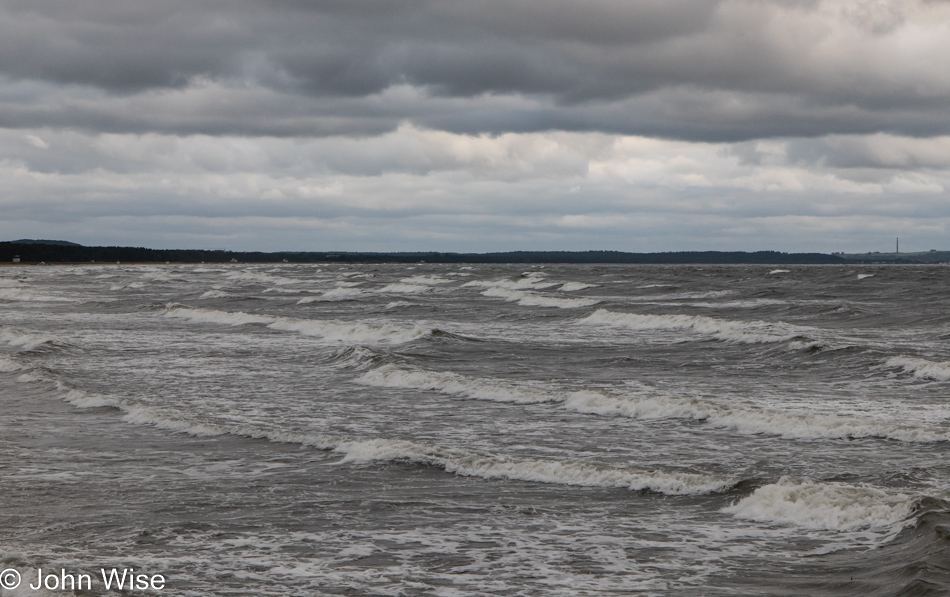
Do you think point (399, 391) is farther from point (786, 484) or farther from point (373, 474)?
point (786, 484)

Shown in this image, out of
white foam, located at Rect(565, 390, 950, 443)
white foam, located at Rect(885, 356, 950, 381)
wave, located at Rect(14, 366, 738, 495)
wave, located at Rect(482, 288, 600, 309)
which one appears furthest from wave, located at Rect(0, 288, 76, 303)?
white foam, located at Rect(885, 356, 950, 381)

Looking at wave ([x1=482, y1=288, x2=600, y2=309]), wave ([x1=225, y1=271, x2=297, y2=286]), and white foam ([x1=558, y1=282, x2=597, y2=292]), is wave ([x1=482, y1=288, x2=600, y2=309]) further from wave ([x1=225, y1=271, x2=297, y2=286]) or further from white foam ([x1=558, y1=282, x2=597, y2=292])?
wave ([x1=225, y1=271, x2=297, y2=286])

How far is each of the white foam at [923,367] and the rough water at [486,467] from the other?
111 millimetres

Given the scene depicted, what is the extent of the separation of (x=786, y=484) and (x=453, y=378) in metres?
12.5

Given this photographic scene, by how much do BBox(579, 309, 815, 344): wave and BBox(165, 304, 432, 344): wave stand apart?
1001 cm

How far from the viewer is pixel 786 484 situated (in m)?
12.1

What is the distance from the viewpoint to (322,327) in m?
39.8

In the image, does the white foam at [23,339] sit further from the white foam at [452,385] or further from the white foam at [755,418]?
the white foam at [755,418]

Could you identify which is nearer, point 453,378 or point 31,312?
point 453,378

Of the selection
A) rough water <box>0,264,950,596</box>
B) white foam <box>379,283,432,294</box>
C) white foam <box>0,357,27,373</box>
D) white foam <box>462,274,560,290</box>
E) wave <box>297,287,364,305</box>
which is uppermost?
white foam <box>462,274,560,290</box>

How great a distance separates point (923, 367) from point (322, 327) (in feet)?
77.4

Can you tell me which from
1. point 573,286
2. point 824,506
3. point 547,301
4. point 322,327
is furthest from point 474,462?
point 573,286

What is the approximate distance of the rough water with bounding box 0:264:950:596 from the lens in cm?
955

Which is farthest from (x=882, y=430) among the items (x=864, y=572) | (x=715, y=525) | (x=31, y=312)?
(x=31, y=312)
